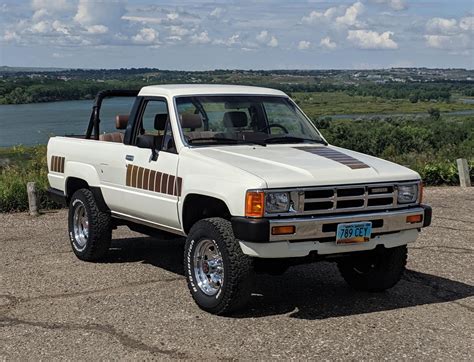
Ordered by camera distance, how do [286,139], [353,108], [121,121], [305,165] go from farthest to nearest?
[353,108] < [121,121] < [286,139] < [305,165]

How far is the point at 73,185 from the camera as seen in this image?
8.13 meters

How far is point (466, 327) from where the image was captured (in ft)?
18.0

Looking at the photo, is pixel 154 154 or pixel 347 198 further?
pixel 154 154

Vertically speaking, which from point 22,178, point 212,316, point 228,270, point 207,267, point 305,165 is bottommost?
point 22,178

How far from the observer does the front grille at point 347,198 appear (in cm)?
534

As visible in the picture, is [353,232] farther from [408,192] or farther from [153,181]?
[153,181]

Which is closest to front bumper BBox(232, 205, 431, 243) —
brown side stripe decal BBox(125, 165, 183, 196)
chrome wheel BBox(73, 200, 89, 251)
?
brown side stripe decal BBox(125, 165, 183, 196)

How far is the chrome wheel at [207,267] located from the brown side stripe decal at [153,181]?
1.92 feet

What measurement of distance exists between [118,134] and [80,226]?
1195mm

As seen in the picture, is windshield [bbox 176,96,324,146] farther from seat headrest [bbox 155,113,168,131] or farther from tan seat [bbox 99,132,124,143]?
tan seat [bbox 99,132,124,143]

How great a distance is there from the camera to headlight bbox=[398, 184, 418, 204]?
227 inches

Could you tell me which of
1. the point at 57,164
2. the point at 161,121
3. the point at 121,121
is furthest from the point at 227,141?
the point at 57,164

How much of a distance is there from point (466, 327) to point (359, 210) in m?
1.22

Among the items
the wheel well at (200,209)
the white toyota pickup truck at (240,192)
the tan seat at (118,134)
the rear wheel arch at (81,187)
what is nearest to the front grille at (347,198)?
the white toyota pickup truck at (240,192)
